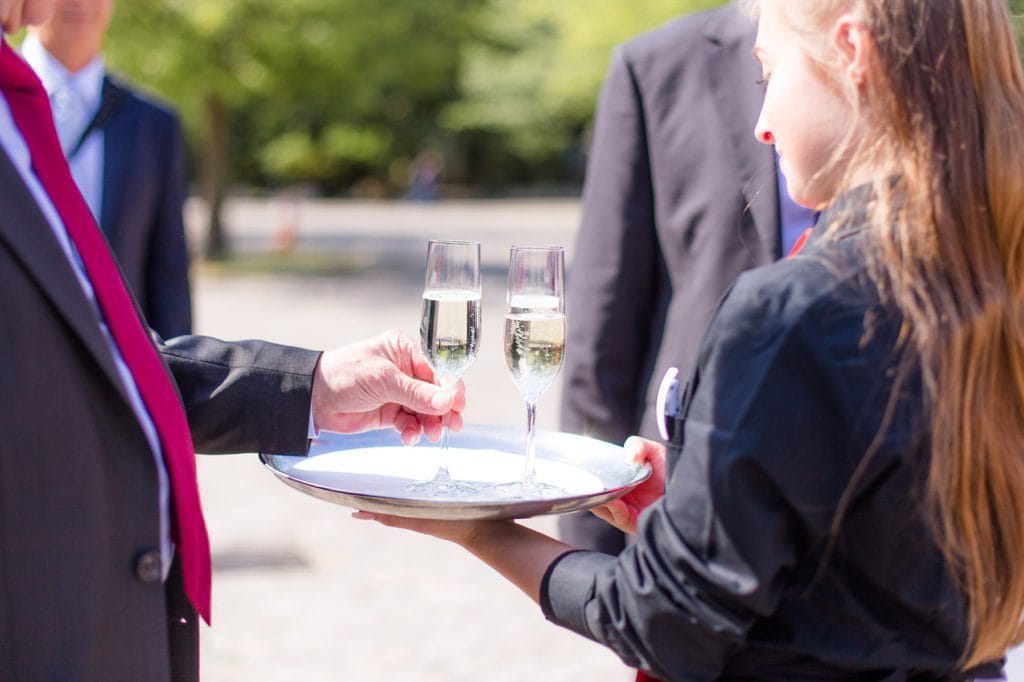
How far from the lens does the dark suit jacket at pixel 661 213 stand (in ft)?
9.47

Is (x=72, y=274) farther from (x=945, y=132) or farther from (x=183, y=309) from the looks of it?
(x=183, y=309)

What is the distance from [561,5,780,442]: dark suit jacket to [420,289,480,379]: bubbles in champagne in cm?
86

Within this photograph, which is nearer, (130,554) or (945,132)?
(945,132)

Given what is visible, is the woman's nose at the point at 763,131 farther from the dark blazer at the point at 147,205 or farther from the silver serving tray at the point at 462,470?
the dark blazer at the point at 147,205

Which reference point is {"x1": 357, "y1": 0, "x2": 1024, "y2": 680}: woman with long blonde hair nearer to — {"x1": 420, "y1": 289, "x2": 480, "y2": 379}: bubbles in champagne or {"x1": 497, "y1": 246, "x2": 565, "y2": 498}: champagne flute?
{"x1": 497, "y1": 246, "x2": 565, "y2": 498}: champagne flute

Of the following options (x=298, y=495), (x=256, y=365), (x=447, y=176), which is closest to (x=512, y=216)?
(x=447, y=176)

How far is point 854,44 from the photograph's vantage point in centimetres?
157

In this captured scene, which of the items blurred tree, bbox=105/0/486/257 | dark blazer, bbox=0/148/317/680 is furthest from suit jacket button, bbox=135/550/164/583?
blurred tree, bbox=105/0/486/257

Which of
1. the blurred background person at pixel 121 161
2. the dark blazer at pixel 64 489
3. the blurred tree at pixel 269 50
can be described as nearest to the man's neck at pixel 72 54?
the blurred background person at pixel 121 161

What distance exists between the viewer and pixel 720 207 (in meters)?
2.89

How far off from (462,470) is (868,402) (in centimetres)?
98

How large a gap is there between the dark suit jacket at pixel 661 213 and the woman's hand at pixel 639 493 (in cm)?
67

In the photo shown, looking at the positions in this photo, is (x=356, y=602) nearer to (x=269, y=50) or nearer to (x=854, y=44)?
(x=854, y=44)

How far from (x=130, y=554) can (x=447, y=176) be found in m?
41.9
